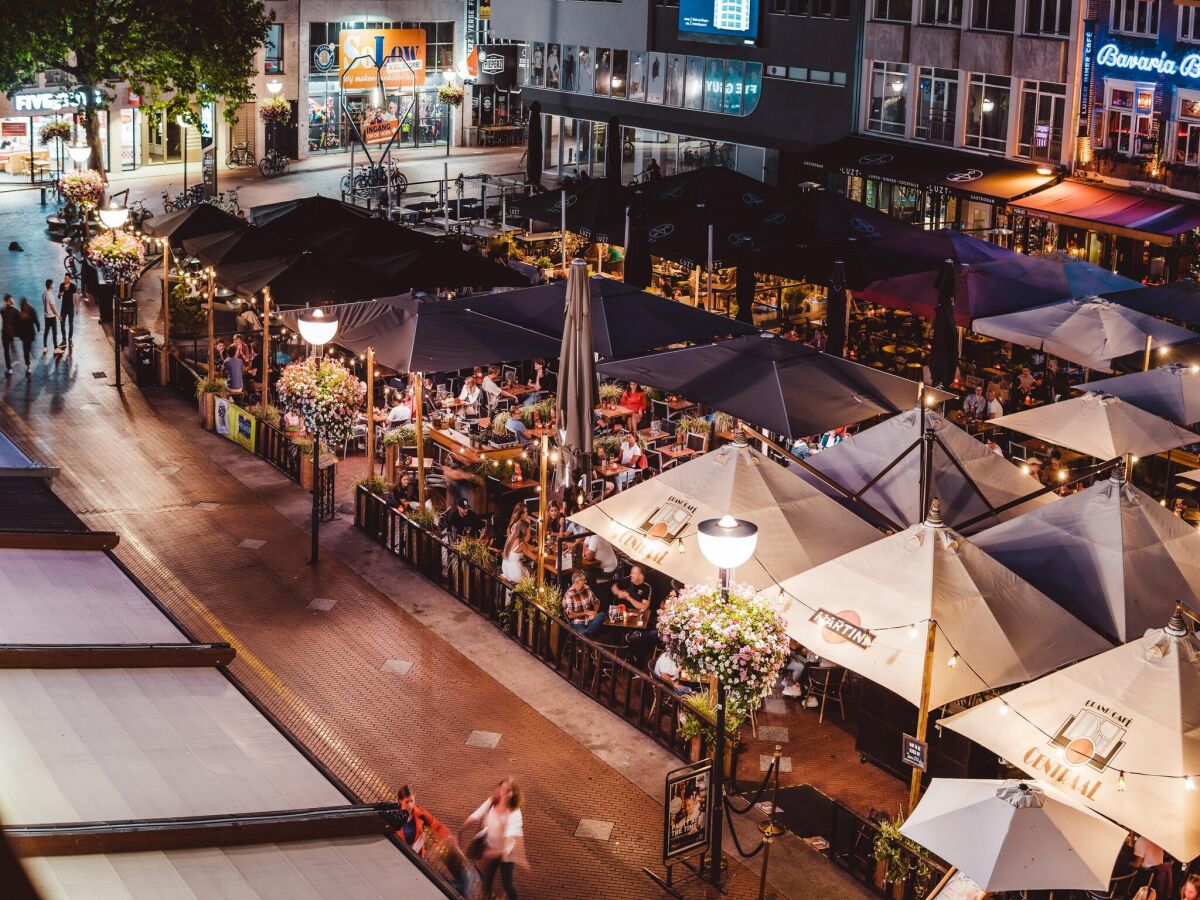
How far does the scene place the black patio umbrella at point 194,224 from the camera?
27922mm

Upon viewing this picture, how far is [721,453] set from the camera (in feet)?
51.4

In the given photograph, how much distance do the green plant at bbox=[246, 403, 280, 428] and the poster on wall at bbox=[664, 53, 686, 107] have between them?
25444 mm

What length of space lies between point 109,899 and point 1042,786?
23.6ft

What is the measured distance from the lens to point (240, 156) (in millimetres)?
57250

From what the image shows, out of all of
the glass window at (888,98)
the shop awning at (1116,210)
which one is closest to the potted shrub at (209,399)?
the shop awning at (1116,210)

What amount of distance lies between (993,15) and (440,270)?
729 inches

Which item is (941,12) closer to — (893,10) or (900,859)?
(893,10)

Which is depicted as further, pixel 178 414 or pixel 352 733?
pixel 178 414

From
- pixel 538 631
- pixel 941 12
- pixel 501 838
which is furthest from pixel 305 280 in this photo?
pixel 941 12

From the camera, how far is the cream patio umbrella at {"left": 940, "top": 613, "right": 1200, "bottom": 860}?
10523 millimetres

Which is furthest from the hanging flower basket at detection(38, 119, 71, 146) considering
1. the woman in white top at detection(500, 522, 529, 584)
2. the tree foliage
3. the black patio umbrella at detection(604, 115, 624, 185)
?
the woman in white top at detection(500, 522, 529, 584)

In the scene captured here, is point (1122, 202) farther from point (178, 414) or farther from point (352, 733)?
point (352, 733)

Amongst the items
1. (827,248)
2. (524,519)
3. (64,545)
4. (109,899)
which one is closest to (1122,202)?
(827,248)

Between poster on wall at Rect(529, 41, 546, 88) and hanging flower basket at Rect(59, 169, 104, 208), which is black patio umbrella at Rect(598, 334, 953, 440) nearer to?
hanging flower basket at Rect(59, 169, 104, 208)
